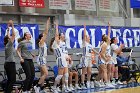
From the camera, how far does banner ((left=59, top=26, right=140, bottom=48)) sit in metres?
14.4

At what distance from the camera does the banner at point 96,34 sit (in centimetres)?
1437

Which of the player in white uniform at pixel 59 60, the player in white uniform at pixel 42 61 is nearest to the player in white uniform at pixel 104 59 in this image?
the player in white uniform at pixel 59 60

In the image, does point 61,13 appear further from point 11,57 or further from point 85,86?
point 11,57

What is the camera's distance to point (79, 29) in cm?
1485

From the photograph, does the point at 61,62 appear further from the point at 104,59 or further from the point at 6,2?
the point at 6,2

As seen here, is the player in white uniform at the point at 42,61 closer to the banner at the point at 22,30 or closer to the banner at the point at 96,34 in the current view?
the banner at the point at 22,30

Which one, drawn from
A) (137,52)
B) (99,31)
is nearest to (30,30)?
(99,31)

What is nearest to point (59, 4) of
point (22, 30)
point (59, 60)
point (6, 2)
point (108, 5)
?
point (22, 30)

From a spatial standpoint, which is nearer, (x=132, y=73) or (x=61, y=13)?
(x=132, y=73)

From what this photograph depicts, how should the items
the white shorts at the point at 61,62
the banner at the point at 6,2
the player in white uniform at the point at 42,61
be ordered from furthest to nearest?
the banner at the point at 6,2 → the white shorts at the point at 61,62 → the player in white uniform at the point at 42,61

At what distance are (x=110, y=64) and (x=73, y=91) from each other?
2.06m

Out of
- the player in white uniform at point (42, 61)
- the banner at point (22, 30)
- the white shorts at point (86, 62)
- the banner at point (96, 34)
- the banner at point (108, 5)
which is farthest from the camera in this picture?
the banner at point (108, 5)

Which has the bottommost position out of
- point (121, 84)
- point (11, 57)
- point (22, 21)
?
point (121, 84)

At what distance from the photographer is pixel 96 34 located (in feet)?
50.1
